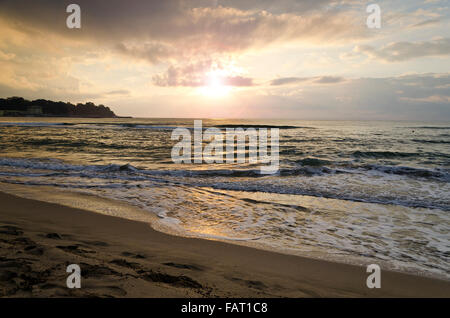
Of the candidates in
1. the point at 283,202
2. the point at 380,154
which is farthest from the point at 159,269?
the point at 380,154

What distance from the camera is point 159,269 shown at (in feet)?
10.6

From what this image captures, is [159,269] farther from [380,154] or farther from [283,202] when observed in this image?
[380,154]

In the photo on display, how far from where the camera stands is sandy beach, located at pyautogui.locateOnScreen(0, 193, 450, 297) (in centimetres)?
270

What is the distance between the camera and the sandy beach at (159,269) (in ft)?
8.86

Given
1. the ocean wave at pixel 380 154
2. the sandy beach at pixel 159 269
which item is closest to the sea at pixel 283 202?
→ the sandy beach at pixel 159 269

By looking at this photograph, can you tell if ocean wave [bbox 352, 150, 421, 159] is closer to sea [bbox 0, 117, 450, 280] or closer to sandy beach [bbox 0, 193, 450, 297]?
sea [bbox 0, 117, 450, 280]

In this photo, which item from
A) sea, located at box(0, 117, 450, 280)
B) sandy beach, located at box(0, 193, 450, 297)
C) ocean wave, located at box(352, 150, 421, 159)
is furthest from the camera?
ocean wave, located at box(352, 150, 421, 159)

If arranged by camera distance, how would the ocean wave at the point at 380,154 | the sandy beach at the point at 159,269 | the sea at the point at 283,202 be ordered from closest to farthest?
1. the sandy beach at the point at 159,269
2. the sea at the point at 283,202
3. the ocean wave at the point at 380,154

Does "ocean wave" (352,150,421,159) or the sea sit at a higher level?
"ocean wave" (352,150,421,159)

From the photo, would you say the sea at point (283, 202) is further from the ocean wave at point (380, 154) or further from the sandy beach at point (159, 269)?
the ocean wave at point (380, 154)

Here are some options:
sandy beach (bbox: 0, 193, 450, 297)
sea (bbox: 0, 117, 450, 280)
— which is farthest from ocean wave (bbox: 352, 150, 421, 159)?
sandy beach (bbox: 0, 193, 450, 297)
